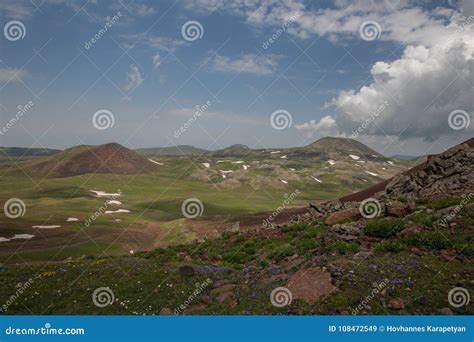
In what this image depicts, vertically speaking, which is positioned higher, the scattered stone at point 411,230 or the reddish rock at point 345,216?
the reddish rock at point 345,216

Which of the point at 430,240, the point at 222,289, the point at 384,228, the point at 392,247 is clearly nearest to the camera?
the point at 222,289

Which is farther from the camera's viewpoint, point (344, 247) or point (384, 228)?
point (384, 228)

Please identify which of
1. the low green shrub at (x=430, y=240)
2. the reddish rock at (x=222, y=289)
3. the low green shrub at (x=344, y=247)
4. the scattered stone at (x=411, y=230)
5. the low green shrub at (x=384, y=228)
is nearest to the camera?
the reddish rock at (x=222, y=289)

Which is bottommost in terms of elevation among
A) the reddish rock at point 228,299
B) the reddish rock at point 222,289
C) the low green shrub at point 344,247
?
the reddish rock at point 228,299

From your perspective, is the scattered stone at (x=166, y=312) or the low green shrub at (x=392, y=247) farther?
the low green shrub at (x=392, y=247)

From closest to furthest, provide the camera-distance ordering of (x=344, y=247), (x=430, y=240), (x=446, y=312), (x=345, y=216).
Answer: (x=446, y=312), (x=430, y=240), (x=344, y=247), (x=345, y=216)

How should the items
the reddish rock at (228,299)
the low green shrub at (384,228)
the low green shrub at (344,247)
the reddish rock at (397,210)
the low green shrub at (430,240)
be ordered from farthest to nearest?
the reddish rock at (397,210)
the low green shrub at (384,228)
the low green shrub at (344,247)
the low green shrub at (430,240)
the reddish rock at (228,299)

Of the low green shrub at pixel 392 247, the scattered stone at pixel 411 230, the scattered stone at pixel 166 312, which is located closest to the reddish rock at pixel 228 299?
the scattered stone at pixel 166 312

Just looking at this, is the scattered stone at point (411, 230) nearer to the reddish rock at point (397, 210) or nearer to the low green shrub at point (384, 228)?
the low green shrub at point (384, 228)

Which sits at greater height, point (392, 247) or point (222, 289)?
point (392, 247)

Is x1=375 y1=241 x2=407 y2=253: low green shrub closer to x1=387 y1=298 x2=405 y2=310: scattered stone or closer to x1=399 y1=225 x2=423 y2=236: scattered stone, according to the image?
x1=399 y1=225 x2=423 y2=236: scattered stone

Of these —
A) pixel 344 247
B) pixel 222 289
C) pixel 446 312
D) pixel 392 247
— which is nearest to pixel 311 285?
pixel 344 247

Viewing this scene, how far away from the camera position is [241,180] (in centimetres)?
19388

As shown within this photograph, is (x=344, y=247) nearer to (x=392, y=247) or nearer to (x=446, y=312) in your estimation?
(x=392, y=247)
